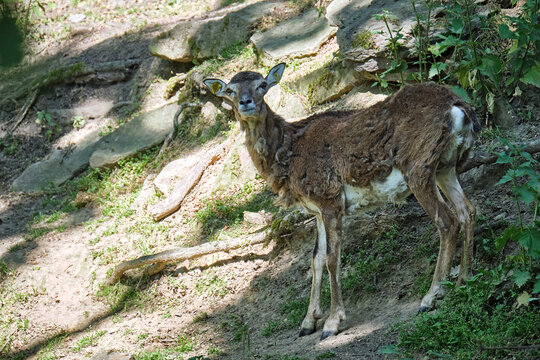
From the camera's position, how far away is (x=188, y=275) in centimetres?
948

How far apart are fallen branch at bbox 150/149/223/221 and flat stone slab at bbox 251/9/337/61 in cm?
236

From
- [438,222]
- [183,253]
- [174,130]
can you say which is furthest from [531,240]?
[174,130]

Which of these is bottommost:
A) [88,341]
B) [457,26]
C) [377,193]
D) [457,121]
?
[88,341]

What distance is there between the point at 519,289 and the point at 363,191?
186 cm

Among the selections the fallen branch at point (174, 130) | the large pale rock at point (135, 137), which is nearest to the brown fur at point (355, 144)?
the fallen branch at point (174, 130)

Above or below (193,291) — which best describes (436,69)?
above

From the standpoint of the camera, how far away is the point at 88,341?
27.8ft

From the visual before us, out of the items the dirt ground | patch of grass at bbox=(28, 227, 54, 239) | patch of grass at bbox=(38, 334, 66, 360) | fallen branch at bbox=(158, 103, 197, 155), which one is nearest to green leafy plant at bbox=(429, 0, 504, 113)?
the dirt ground

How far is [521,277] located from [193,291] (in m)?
5.02

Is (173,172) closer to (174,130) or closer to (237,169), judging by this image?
(237,169)

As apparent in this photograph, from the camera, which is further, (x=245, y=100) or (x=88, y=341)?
(x=88, y=341)

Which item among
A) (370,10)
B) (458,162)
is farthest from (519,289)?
(370,10)

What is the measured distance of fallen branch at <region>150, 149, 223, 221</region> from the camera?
10781mm

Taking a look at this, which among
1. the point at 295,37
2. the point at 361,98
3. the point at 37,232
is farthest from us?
the point at 295,37
